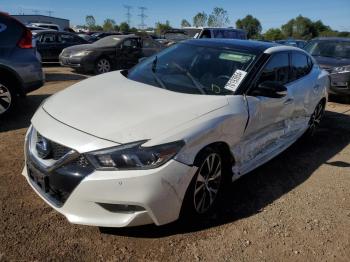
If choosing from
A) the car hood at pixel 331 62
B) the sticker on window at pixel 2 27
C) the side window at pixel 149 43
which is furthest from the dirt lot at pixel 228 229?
the side window at pixel 149 43

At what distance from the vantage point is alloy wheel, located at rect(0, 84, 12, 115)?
615cm

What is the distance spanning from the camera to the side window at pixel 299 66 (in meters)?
5.30

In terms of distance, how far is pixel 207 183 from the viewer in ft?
11.7

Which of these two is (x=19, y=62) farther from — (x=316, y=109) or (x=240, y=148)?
(x=316, y=109)

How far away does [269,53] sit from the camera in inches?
178

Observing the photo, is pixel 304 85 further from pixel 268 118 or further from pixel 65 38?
pixel 65 38

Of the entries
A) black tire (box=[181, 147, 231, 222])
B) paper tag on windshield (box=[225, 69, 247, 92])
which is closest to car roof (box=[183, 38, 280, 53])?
paper tag on windshield (box=[225, 69, 247, 92])

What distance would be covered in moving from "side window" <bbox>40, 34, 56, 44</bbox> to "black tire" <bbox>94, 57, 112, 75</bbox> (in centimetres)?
377

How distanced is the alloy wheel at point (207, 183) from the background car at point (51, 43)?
13.0m

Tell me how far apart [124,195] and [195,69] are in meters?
1.95

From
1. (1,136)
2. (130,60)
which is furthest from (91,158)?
(130,60)

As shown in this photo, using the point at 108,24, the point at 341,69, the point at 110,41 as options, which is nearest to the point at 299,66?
the point at 341,69

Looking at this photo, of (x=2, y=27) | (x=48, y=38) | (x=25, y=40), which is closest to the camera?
(x=2, y=27)

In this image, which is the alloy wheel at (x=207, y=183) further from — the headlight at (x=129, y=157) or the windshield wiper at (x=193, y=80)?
the windshield wiper at (x=193, y=80)
